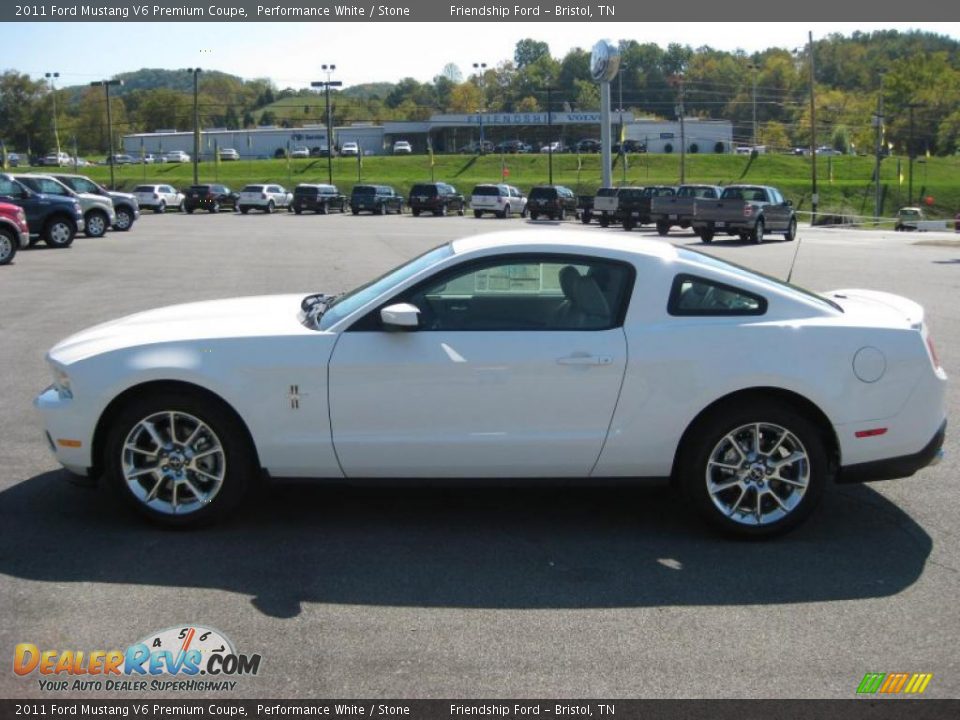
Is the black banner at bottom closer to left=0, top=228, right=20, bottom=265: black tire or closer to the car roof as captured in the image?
the car roof

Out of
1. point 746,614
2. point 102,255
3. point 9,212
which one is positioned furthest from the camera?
point 102,255

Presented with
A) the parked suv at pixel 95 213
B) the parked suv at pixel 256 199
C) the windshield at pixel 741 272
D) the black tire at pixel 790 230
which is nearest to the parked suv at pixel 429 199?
the parked suv at pixel 256 199

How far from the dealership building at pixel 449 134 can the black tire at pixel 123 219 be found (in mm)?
89158

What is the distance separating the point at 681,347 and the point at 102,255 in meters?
21.5

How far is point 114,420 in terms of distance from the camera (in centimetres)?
541

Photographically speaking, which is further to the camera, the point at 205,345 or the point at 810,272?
the point at 810,272

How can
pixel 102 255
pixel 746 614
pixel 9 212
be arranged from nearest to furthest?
1. pixel 746 614
2. pixel 9 212
3. pixel 102 255

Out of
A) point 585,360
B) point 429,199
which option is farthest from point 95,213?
point 585,360

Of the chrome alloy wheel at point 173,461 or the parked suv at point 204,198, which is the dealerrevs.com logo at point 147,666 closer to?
the chrome alloy wheel at point 173,461

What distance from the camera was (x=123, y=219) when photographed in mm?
37188

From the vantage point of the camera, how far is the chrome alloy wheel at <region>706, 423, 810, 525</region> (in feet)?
17.6

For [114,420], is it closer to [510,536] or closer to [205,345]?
[205,345]

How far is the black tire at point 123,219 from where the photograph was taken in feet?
121

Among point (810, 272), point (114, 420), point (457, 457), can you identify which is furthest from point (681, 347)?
point (810, 272)
